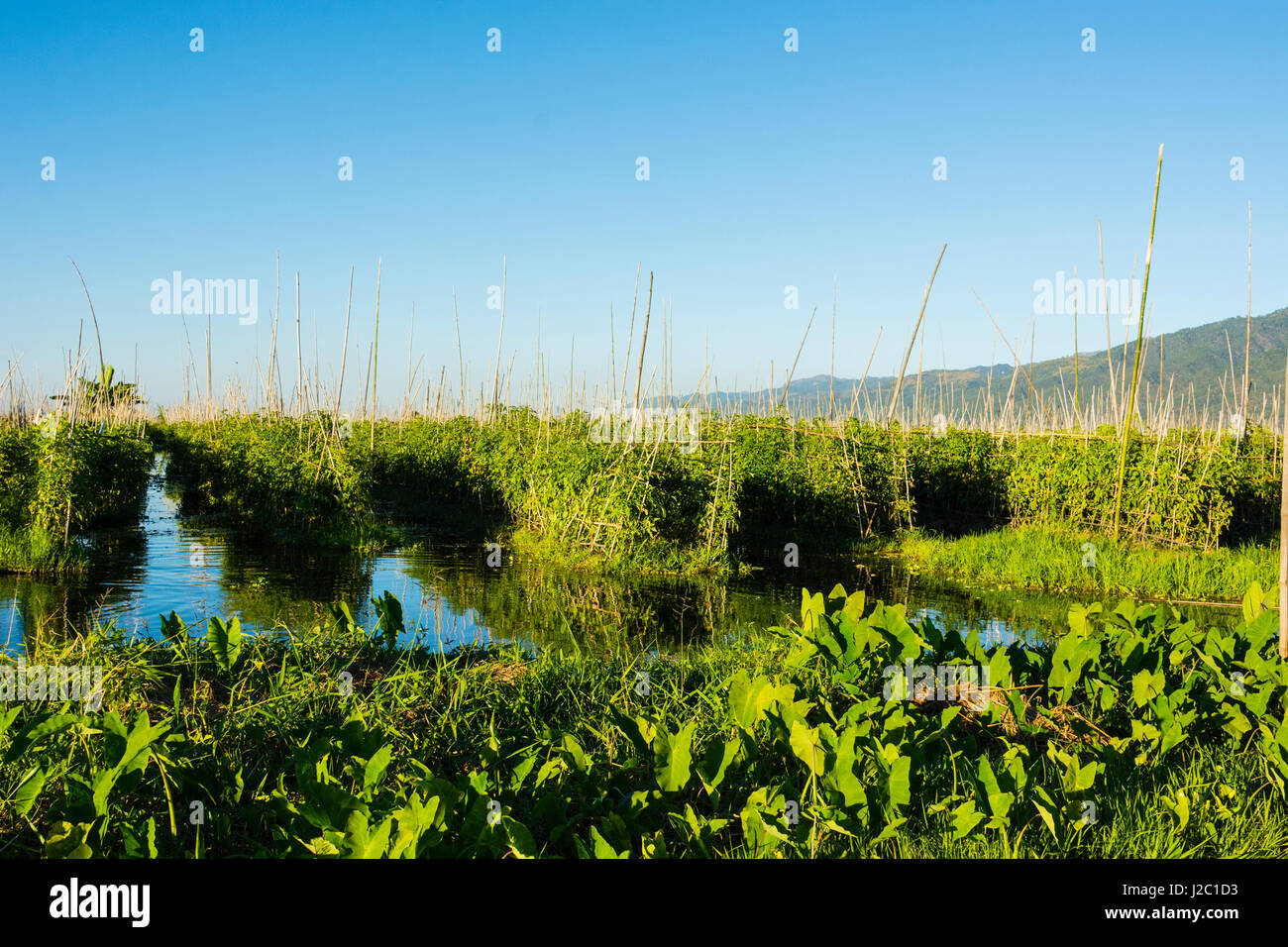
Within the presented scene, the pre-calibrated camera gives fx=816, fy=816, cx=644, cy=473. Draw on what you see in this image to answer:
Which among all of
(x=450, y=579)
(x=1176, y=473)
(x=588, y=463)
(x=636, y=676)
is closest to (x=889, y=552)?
(x=1176, y=473)

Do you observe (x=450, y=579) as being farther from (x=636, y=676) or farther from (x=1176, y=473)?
(x=1176, y=473)

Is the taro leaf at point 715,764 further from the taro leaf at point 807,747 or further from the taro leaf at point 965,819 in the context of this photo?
the taro leaf at point 965,819

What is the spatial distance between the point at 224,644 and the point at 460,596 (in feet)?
14.4

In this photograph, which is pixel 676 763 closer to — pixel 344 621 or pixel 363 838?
pixel 363 838

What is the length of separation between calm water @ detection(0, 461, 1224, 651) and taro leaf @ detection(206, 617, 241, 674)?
1.74 meters

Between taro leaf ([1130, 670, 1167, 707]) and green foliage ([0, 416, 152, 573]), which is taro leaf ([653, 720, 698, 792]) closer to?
taro leaf ([1130, 670, 1167, 707])

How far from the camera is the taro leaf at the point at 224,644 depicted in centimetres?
436

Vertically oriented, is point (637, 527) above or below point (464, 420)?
below

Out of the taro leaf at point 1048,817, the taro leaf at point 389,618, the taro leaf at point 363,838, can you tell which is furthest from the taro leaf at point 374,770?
the taro leaf at point 389,618

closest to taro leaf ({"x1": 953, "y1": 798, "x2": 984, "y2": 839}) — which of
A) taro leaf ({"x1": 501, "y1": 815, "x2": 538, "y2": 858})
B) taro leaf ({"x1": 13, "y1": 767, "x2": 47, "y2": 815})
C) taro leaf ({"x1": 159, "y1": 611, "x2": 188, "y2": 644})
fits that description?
taro leaf ({"x1": 501, "y1": 815, "x2": 538, "y2": 858})

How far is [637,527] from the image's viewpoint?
10.3 m

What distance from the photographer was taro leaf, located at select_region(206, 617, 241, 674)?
436 cm

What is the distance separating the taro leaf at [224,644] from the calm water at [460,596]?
1735mm
